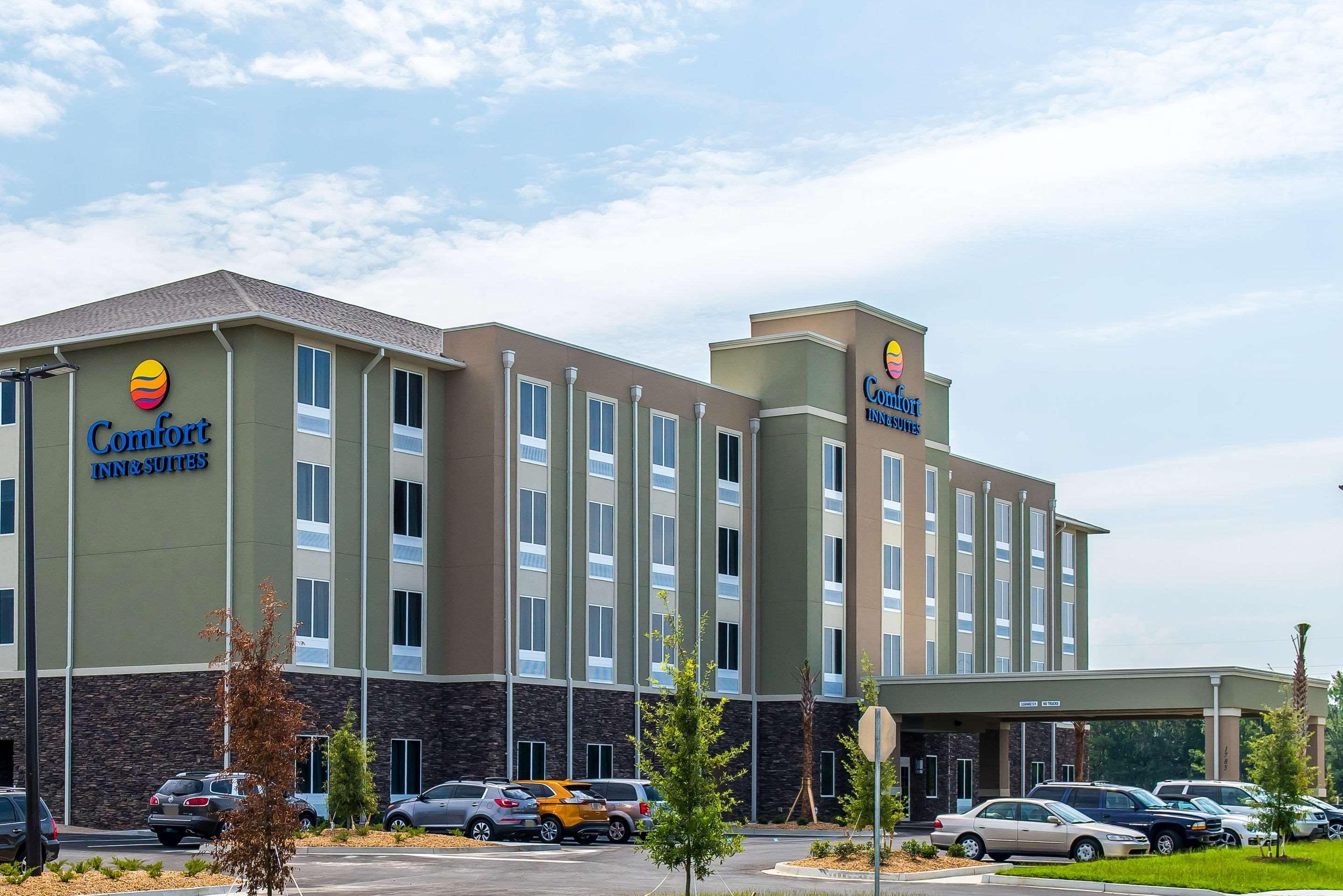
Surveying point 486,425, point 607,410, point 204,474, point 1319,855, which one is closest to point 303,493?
point 204,474

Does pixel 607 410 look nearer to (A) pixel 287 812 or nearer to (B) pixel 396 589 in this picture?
(B) pixel 396 589

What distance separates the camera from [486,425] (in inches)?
1941

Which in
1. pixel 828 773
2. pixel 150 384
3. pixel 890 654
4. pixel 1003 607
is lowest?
pixel 828 773

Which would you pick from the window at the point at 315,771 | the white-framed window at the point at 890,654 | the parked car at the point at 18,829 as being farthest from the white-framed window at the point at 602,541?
the parked car at the point at 18,829

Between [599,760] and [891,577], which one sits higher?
[891,577]

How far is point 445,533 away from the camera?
49812 mm

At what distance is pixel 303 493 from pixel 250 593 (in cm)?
316

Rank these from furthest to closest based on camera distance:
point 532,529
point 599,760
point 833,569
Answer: point 833,569
point 599,760
point 532,529

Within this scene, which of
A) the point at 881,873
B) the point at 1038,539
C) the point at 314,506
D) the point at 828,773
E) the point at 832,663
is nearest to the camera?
the point at 881,873

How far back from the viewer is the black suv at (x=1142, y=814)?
36.6 meters

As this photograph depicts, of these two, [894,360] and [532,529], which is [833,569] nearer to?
[894,360]

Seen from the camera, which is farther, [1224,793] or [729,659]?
[729,659]

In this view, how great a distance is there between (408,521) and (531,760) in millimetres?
7542

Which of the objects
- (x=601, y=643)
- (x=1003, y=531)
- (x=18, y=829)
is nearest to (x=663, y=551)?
(x=601, y=643)
